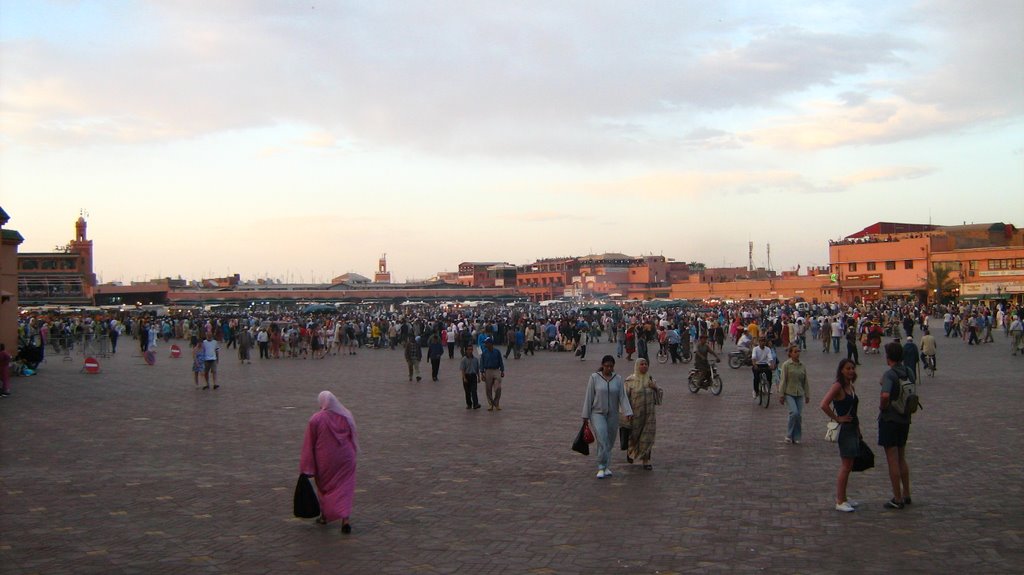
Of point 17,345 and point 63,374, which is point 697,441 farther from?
point 17,345

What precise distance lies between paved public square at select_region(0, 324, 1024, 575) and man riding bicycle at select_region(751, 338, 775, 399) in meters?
0.68

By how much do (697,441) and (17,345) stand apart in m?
22.3

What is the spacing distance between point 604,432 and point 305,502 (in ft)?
11.3

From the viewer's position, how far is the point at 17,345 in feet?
84.2

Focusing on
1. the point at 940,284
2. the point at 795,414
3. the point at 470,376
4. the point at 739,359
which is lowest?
the point at 739,359

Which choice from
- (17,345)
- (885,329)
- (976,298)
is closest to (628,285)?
(976,298)

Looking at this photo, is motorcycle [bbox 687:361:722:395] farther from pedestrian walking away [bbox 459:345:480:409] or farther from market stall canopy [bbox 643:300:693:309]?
market stall canopy [bbox 643:300:693:309]

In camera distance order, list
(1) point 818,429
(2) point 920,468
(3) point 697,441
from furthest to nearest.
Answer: (1) point 818,429
(3) point 697,441
(2) point 920,468

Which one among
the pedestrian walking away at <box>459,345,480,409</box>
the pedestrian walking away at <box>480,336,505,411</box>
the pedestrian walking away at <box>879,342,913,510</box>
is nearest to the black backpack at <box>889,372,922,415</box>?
the pedestrian walking away at <box>879,342,913,510</box>

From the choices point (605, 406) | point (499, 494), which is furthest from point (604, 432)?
point (499, 494)

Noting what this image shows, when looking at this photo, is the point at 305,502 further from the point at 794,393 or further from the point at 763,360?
the point at 763,360

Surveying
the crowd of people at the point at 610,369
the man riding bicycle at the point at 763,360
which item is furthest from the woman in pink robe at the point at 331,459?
the man riding bicycle at the point at 763,360

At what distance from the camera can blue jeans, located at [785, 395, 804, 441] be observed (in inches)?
438

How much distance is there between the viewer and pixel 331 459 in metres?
7.28
